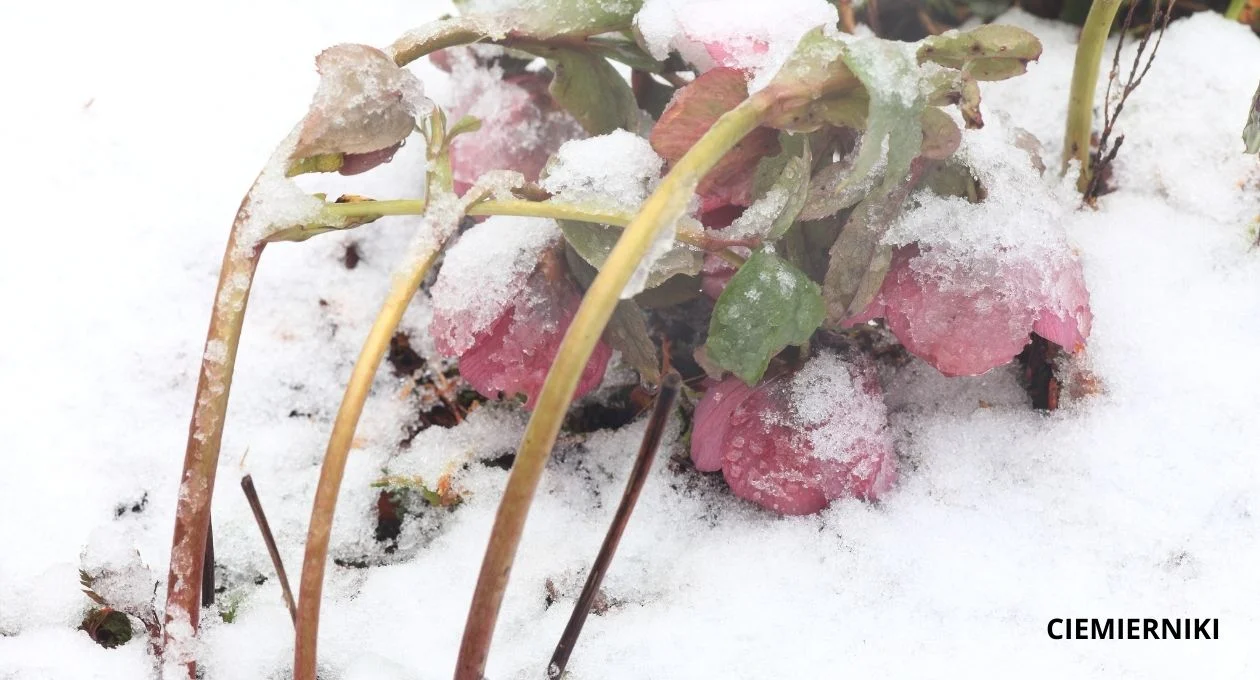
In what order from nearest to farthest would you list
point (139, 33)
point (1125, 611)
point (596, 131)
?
point (1125, 611), point (596, 131), point (139, 33)

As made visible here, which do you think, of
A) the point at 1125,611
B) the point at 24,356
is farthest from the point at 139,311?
the point at 1125,611

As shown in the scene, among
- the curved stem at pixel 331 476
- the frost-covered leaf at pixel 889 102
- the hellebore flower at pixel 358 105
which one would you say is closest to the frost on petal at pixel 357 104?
the hellebore flower at pixel 358 105

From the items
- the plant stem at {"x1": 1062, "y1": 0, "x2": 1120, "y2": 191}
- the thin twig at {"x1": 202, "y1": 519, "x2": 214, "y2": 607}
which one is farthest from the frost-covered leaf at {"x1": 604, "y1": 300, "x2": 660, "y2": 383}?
the plant stem at {"x1": 1062, "y1": 0, "x2": 1120, "y2": 191}

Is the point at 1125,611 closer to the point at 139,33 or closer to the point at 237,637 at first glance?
the point at 237,637

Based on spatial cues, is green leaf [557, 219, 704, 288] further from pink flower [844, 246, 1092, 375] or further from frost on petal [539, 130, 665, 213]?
pink flower [844, 246, 1092, 375]

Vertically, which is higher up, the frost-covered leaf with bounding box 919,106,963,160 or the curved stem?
the frost-covered leaf with bounding box 919,106,963,160

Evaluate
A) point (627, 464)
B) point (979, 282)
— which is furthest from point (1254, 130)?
point (627, 464)

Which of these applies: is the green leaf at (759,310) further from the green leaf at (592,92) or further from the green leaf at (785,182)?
the green leaf at (592,92)
